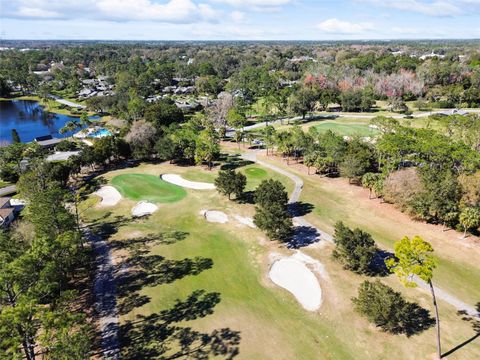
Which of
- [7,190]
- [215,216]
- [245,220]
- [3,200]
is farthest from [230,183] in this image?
[7,190]

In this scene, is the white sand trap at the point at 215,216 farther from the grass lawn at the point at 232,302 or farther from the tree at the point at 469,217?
the tree at the point at 469,217

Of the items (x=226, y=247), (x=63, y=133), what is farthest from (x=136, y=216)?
(x=63, y=133)

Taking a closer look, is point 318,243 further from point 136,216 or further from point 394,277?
point 136,216

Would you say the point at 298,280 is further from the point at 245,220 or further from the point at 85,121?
the point at 85,121

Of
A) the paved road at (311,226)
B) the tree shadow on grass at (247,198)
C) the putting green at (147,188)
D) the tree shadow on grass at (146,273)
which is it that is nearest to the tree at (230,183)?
the tree shadow on grass at (247,198)

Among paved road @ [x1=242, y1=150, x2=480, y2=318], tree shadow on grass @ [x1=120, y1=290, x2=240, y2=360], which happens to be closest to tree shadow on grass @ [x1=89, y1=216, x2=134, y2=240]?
tree shadow on grass @ [x1=120, y1=290, x2=240, y2=360]
